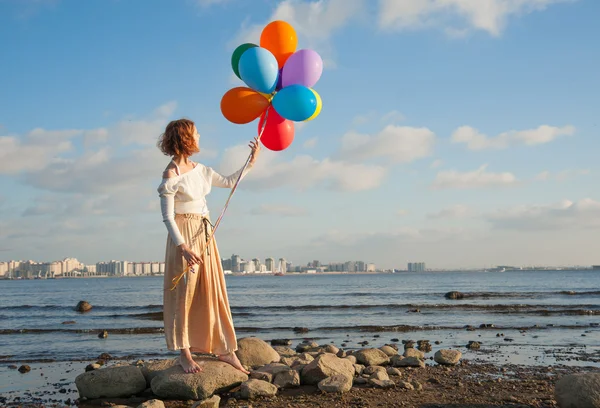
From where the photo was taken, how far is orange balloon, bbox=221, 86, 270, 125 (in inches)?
261

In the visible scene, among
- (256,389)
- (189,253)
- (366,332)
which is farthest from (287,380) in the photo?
(366,332)

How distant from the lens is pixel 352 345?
43.7ft

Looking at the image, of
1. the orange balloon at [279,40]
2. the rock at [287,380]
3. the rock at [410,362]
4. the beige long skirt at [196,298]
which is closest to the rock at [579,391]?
the rock at [287,380]

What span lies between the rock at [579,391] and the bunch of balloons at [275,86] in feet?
13.1

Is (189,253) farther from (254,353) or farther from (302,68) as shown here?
(254,353)

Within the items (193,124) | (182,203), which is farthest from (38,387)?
(193,124)

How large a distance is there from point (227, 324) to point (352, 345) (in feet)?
24.7

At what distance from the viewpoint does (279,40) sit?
687cm

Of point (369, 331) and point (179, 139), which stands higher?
point (179, 139)

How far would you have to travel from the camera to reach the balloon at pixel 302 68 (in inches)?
259

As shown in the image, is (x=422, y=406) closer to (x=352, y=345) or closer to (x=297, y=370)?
(x=297, y=370)

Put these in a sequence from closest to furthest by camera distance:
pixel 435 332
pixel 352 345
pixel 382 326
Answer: pixel 352 345, pixel 435 332, pixel 382 326

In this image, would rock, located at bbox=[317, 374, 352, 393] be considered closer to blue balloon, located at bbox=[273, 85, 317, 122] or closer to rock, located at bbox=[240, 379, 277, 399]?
rock, located at bbox=[240, 379, 277, 399]

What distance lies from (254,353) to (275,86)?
4228 millimetres
